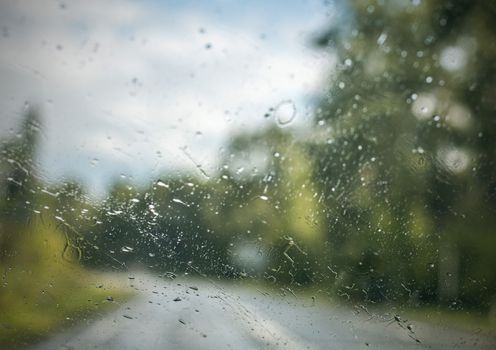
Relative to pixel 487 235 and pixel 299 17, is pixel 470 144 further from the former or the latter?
pixel 299 17

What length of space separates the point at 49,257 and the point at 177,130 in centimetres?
134

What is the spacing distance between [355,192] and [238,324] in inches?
50.2

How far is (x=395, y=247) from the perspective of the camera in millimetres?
4125

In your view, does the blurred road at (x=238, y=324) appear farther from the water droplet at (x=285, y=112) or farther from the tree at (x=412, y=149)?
the water droplet at (x=285, y=112)

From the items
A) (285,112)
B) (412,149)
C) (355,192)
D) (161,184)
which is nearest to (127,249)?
(161,184)

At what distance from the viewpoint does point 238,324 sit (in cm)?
394

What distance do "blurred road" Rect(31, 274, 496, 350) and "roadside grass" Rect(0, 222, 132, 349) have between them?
13 centimetres

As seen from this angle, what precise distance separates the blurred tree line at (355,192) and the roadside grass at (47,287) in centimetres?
8

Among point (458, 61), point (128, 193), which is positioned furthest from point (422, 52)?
point (128, 193)

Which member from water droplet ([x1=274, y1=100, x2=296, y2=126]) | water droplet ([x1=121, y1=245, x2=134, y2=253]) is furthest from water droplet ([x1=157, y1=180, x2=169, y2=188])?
water droplet ([x1=274, y1=100, x2=296, y2=126])

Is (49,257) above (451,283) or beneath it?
beneath

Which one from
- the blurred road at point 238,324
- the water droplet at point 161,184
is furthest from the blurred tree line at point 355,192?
the blurred road at point 238,324

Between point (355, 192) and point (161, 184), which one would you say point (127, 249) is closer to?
point (161, 184)

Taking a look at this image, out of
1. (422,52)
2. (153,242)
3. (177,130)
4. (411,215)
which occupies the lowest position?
(153,242)
